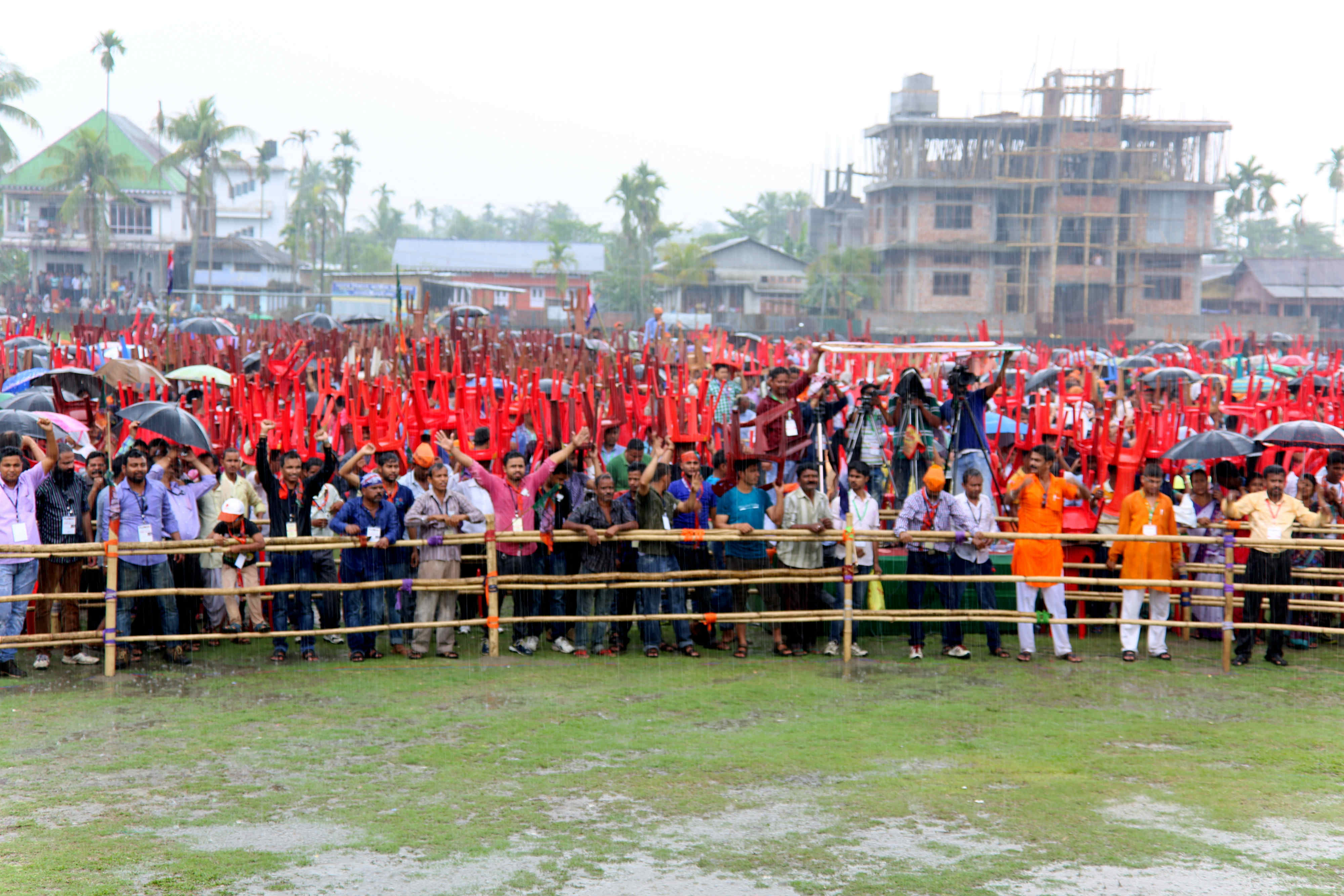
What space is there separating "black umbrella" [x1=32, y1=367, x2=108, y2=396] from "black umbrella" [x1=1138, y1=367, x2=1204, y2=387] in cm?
1336

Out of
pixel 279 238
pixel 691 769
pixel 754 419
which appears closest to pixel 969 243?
pixel 279 238

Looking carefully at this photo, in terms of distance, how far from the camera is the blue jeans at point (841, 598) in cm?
969

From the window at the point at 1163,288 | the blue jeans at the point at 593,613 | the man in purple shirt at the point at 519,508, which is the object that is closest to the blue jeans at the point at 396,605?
the man in purple shirt at the point at 519,508

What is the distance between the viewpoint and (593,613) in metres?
9.66

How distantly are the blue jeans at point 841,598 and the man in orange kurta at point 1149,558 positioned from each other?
6.16ft

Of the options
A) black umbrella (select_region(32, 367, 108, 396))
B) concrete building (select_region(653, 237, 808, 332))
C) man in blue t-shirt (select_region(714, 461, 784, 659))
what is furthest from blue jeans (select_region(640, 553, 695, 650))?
concrete building (select_region(653, 237, 808, 332))

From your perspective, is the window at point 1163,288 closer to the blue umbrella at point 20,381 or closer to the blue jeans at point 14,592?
the blue umbrella at point 20,381

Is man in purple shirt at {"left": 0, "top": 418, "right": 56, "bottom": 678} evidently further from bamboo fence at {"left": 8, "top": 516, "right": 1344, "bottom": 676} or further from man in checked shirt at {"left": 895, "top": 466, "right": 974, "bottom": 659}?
man in checked shirt at {"left": 895, "top": 466, "right": 974, "bottom": 659}

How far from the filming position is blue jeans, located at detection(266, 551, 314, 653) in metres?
9.35

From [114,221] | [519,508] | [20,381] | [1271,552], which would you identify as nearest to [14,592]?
[519,508]

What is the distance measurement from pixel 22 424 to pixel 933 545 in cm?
666

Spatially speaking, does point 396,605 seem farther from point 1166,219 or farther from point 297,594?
point 1166,219

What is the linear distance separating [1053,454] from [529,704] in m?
4.41

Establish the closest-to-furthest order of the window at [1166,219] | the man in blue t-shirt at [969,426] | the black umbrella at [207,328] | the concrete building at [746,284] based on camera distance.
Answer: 1. the man in blue t-shirt at [969,426]
2. the black umbrella at [207,328]
3. the concrete building at [746,284]
4. the window at [1166,219]
